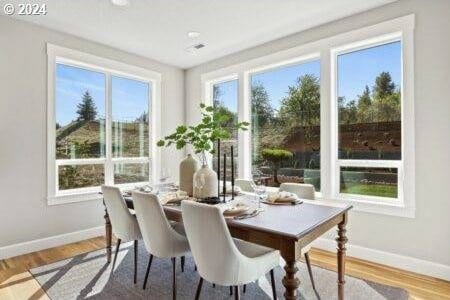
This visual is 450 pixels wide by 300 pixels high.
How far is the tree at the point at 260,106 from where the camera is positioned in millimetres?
4134

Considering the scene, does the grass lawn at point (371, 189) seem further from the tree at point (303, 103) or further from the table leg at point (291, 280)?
the table leg at point (291, 280)

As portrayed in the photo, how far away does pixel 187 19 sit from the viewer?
3.21 m

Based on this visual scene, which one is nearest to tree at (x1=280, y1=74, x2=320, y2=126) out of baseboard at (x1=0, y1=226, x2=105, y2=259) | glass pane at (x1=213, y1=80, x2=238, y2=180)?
glass pane at (x1=213, y1=80, x2=238, y2=180)

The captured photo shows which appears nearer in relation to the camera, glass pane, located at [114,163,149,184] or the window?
the window

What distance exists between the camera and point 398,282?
2.54m

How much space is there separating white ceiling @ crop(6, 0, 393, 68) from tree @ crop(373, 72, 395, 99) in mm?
741

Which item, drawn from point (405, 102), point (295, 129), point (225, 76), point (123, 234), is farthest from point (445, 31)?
point (123, 234)

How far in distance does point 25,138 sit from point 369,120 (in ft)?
13.0

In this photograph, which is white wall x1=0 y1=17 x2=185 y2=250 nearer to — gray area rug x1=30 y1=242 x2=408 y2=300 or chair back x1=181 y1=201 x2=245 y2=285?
gray area rug x1=30 y1=242 x2=408 y2=300

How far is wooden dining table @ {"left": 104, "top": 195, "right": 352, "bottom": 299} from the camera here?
60.6 inches

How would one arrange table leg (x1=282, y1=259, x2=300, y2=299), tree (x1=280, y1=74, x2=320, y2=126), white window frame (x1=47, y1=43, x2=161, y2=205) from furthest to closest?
tree (x1=280, y1=74, x2=320, y2=126) < white window frame (x1=47, y1=43, x2=161, y2=205) < table leg (x1=282, y1=259, x2=300, y2=299)

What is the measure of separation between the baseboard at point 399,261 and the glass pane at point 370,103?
3.30 feet

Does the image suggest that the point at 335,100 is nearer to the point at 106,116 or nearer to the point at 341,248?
the point at 341,248

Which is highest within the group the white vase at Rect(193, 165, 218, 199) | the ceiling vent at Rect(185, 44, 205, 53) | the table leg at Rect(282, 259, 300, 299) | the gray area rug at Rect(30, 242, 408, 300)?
the ceiling vent at Rect(185, 44, 205, 53)
